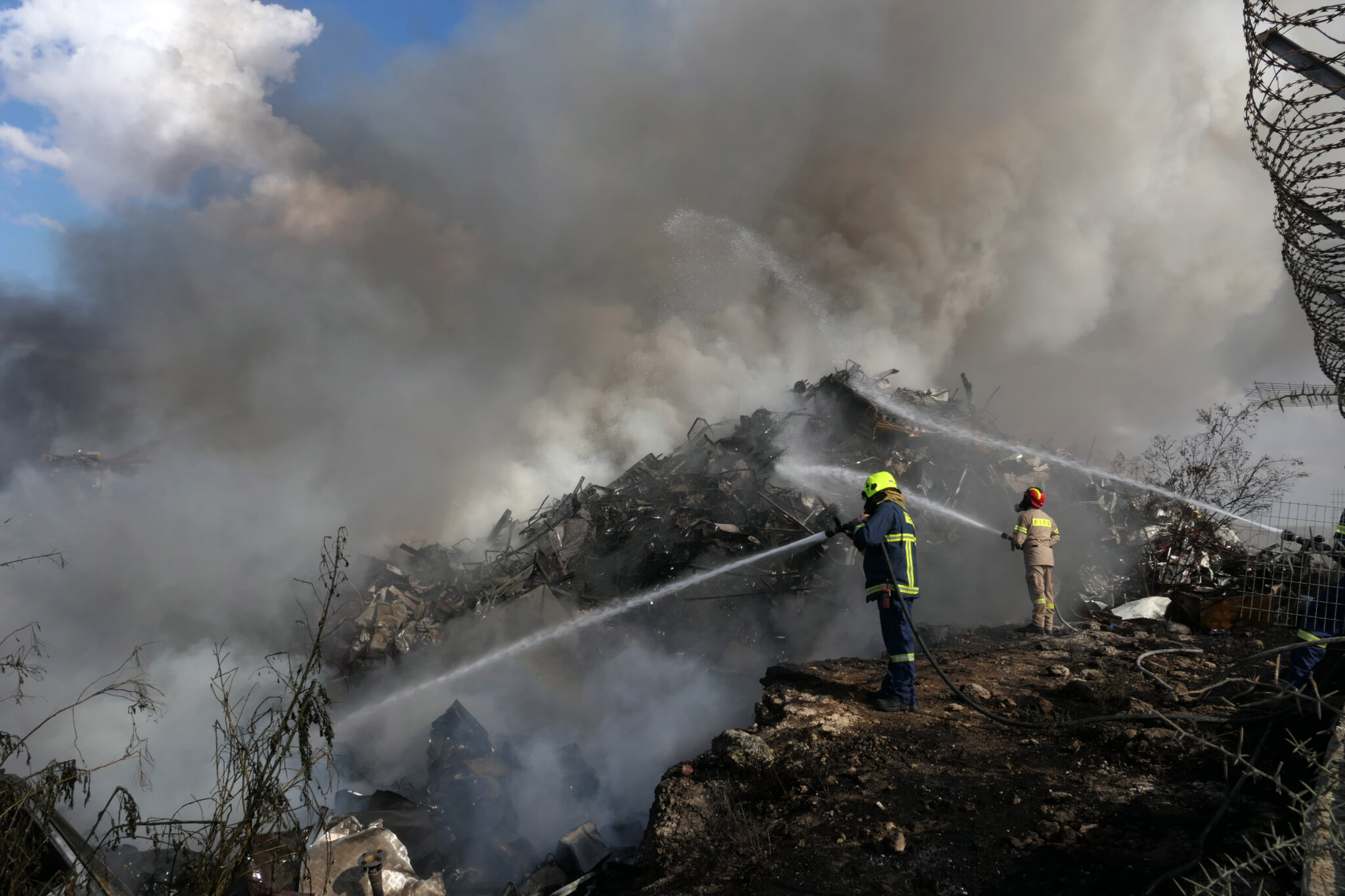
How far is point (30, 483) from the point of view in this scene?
10.8m

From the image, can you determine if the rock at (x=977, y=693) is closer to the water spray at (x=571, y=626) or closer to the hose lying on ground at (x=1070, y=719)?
the hose lying on ground at (x=1070, y=719)

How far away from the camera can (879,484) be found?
4711mm

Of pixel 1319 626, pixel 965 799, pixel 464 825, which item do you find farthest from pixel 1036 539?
pixel 464 825

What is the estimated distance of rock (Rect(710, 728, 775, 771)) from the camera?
3.67 meters

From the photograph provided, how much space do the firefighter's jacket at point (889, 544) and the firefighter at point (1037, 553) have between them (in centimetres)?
263

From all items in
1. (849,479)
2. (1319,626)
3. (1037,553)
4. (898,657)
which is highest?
(849,479)

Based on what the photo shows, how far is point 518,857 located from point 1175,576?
740 centimetres

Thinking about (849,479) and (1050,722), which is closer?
(1050,722)

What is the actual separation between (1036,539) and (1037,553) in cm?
14

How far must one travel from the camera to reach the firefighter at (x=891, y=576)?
436 centimetres

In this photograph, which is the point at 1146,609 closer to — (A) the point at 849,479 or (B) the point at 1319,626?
(B) the point at 1319,626

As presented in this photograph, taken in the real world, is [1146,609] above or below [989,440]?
below

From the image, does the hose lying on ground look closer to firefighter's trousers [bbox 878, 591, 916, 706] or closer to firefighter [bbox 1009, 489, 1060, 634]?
firefighter's trousers [bbox 878, 591, 916, 706]

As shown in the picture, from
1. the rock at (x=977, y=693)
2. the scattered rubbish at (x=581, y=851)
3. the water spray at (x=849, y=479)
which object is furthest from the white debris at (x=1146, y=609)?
the scattered rubbish at (x=581, y=851)
